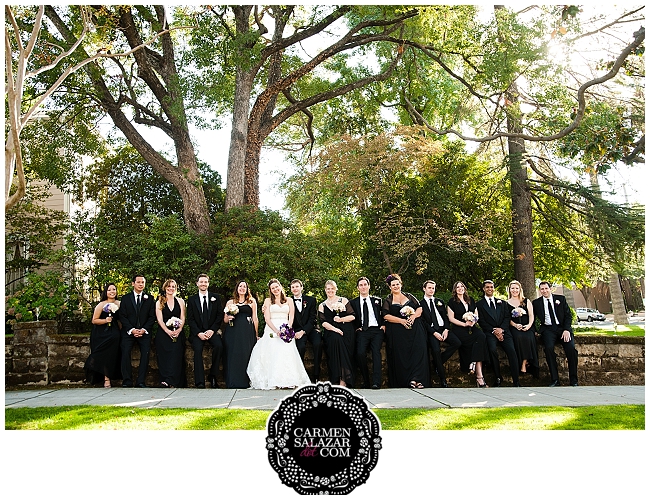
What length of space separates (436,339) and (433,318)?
0.97 feet

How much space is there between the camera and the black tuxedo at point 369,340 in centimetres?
779

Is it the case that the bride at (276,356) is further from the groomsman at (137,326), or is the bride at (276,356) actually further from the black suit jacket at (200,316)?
the groomsman at (137,326)

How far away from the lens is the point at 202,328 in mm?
7977

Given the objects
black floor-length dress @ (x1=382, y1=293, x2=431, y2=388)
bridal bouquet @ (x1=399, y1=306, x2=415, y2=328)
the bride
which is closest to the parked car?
black floor-length dress @ (x1=382, y1=293, x2=431, y2=388)

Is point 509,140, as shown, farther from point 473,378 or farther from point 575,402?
point 575,402

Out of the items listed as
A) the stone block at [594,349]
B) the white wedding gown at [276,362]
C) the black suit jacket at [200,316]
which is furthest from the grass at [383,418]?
the stone block at [594,349]

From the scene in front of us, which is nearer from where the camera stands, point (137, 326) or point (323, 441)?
point (323, 441)

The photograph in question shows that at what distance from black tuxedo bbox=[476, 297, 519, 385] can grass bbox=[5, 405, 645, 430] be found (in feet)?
7.05

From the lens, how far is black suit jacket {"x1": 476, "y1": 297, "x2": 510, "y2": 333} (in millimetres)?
8164

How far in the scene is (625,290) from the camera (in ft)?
96.6

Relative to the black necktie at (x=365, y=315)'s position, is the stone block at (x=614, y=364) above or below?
below

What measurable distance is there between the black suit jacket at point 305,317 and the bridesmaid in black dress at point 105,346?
2.36 m

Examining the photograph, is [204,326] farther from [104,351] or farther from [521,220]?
[521,220]

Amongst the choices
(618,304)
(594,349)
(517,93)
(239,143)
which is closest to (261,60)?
(239,143)
